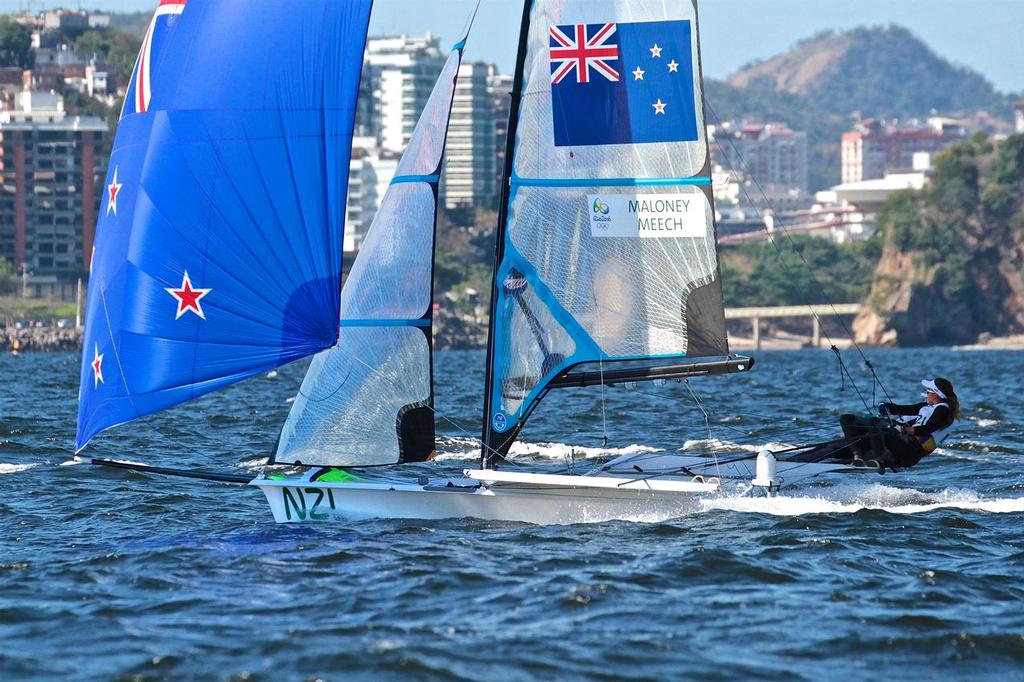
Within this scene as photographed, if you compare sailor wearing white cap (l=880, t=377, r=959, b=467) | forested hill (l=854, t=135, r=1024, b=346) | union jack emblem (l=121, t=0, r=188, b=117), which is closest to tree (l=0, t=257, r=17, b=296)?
forested hill (l=854, t=135, r=1024, b=346)

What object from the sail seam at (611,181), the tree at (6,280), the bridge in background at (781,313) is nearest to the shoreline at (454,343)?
the bridge in background at (781,313)

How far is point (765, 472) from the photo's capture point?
1666cm

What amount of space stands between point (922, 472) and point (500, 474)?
8852 millimetres

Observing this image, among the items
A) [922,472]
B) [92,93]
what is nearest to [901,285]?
[92,93]

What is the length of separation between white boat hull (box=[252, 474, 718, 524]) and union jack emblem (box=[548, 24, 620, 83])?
411cm

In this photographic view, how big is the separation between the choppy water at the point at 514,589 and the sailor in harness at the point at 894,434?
607 mm

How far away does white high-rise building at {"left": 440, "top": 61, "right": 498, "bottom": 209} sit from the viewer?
18550 cm

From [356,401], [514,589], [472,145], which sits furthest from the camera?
[472,145]

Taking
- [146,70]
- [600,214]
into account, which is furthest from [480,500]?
[146,70]

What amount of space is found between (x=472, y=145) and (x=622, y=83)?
17188cm

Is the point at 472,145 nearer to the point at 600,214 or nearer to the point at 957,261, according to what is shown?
the point at 957,261

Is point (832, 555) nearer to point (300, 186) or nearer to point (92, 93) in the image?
point (300, 186)

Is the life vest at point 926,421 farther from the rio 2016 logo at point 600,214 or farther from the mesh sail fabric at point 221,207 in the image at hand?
the mesh sail fabric at point 221,207

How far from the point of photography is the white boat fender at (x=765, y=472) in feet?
54.5
